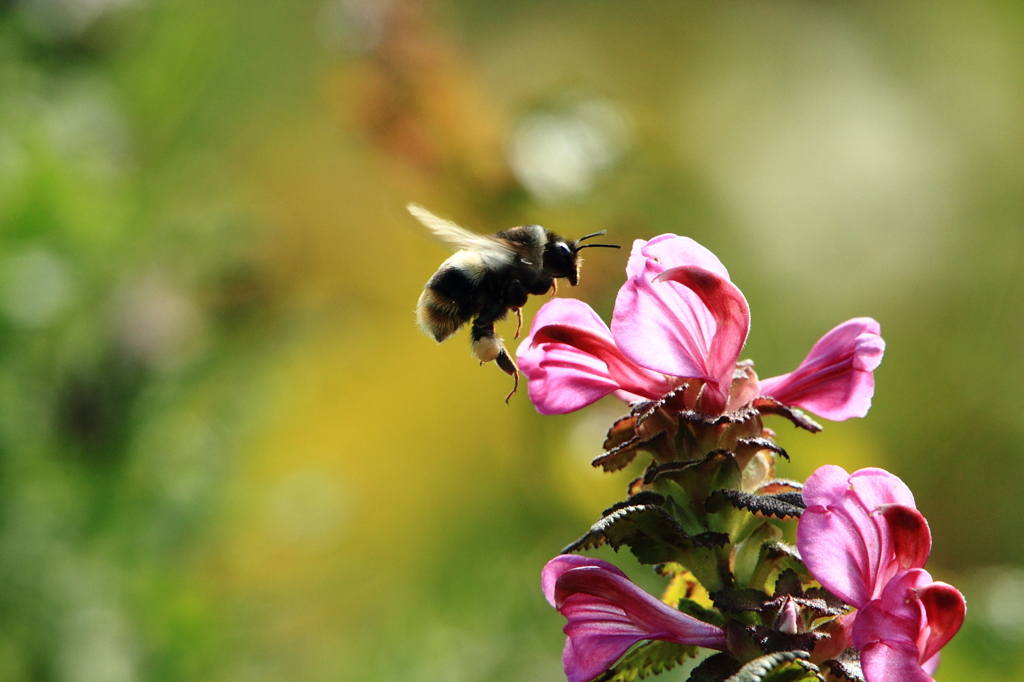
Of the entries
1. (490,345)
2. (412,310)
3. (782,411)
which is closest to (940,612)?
(782,411)

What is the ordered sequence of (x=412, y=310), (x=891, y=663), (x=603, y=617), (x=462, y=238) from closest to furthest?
1. (x=891, y=663)
2. (x=603, y=617)
3. (x=462, y=238)
4. (x=412, y=310)

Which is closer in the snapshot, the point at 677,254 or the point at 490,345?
the point at 677,254

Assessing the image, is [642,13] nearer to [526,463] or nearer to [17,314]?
[526,463]

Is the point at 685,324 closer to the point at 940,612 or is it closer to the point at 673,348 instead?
the point at 673,348

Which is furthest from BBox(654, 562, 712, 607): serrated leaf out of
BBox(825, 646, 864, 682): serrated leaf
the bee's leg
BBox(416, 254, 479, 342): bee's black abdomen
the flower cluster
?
BBox(416, 254, 479, 342): bee's black abdomen

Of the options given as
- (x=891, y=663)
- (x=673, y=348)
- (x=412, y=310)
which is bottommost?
(x=891, y=663)

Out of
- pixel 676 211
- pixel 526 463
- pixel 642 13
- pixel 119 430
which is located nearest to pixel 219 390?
pixel 119 430

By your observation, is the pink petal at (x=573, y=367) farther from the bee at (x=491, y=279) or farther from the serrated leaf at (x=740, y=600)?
the bee at (x=491, y=279)

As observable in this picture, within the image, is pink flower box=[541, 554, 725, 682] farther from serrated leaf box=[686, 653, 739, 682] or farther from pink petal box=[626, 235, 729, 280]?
pink petal box=[626, 235, 729, 280]
